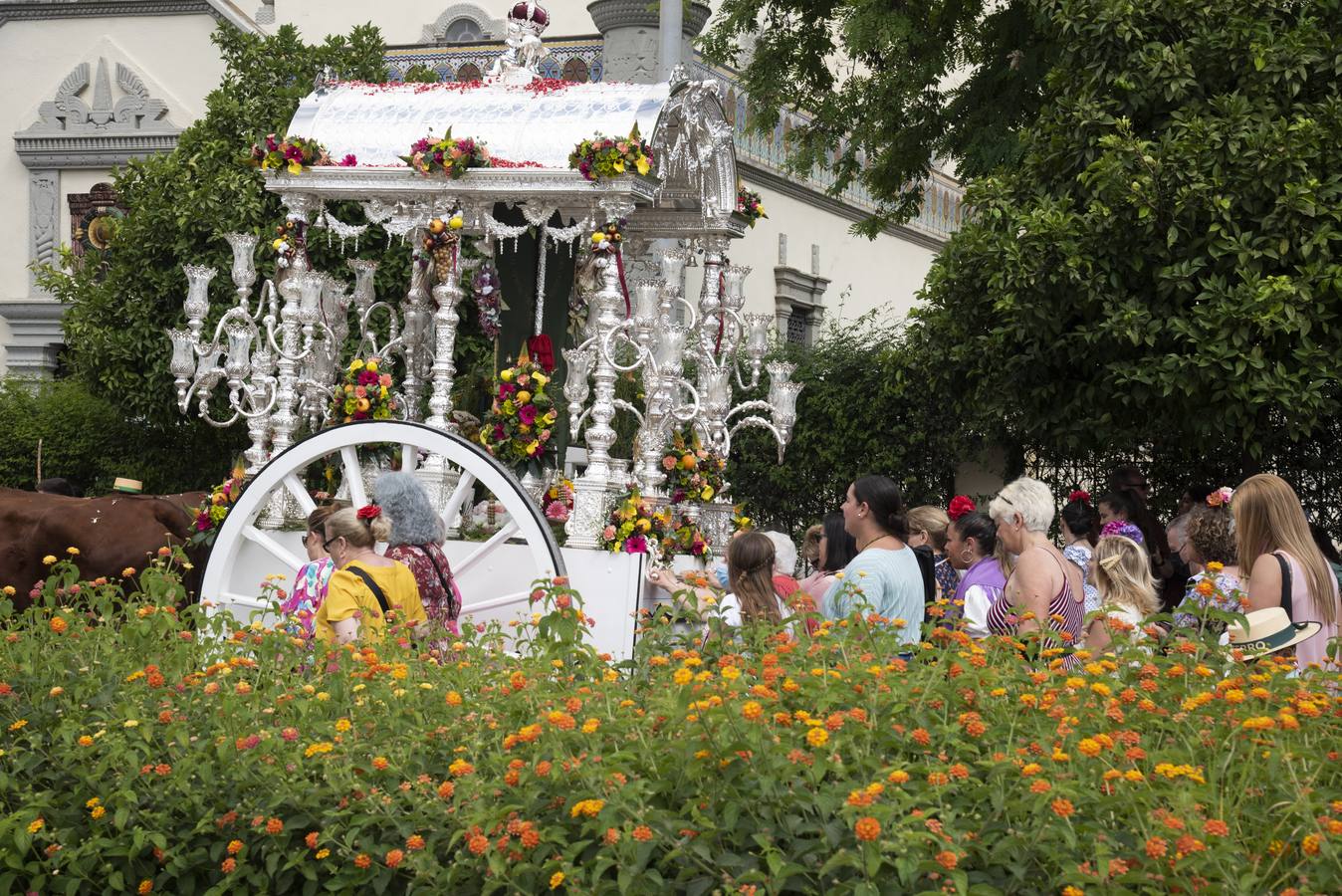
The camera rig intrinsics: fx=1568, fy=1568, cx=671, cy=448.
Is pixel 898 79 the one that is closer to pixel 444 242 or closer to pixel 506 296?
pixel 506 296

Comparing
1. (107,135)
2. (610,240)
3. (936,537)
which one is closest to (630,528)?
(610,240)

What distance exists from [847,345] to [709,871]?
1165 centimetres

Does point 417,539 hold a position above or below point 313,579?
above

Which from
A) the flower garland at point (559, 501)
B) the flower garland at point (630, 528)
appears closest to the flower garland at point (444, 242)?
the flower garland at point (559, 501)

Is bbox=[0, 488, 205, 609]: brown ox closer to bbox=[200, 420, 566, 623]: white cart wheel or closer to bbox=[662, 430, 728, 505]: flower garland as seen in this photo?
bbox=[200, 420, 566, 623]: white cart wheel

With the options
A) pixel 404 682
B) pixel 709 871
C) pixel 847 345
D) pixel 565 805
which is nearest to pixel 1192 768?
pixel 709 871

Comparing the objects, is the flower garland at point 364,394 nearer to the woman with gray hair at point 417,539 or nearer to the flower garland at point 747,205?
the woman with gray hair at point 417,539

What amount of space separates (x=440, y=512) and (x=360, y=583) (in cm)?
184

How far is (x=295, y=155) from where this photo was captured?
8.15 metres

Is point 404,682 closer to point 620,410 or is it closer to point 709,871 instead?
point 709,871

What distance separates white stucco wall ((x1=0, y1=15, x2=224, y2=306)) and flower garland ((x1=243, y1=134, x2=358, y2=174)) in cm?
1296

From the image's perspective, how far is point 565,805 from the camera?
3242 mm

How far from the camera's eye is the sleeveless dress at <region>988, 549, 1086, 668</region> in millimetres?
5520

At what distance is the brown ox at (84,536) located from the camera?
29.1ft
